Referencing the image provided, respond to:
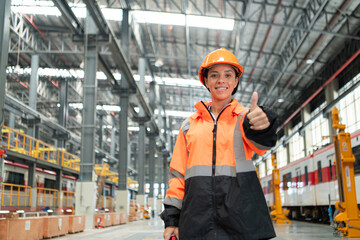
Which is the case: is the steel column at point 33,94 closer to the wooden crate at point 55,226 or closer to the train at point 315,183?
the wooden crate at point 55,226

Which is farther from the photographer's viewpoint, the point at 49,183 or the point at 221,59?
the point at 49,183

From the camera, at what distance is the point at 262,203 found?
211 cm

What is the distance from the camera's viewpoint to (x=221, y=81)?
237 cm

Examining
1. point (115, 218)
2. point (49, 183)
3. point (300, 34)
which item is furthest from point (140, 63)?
point (115, 218)

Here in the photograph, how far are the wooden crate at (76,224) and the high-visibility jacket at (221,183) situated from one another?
1330 cm

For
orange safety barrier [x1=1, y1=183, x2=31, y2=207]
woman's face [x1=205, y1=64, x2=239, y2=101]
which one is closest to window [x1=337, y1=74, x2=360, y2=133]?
orange safety barrier [x1=1, y1=183, x2=31, y2=207]

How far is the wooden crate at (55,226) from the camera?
12344 mm

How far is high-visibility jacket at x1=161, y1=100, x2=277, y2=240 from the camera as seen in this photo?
80.0 inches

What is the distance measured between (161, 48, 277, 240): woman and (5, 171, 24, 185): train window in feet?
73.2

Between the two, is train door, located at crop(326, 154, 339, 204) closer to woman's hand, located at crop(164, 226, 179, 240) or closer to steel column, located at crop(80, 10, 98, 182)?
steel column, located at crop(80, 10, 98, 182)

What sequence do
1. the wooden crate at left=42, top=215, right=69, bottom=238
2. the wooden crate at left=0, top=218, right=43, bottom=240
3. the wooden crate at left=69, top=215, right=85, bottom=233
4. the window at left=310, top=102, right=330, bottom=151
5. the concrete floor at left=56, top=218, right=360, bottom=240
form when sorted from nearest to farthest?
the wooden crate at left=0, top=218, right=43, bottom=240 < the concrete floor at left=56, top=218, right=360, bottom=240 < the wooden crate at left=42, top=215, right=69, bottom=238 < the wooden crate at left=69, top=215, right=85, bottom=233 < the window at left=310, top=102, right=330, bottom=151

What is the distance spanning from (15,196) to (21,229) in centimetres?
1180

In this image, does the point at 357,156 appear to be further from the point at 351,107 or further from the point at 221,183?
the point at 221,183

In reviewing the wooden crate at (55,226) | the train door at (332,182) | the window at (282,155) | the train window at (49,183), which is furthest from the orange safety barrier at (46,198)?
the window at (282,155)
